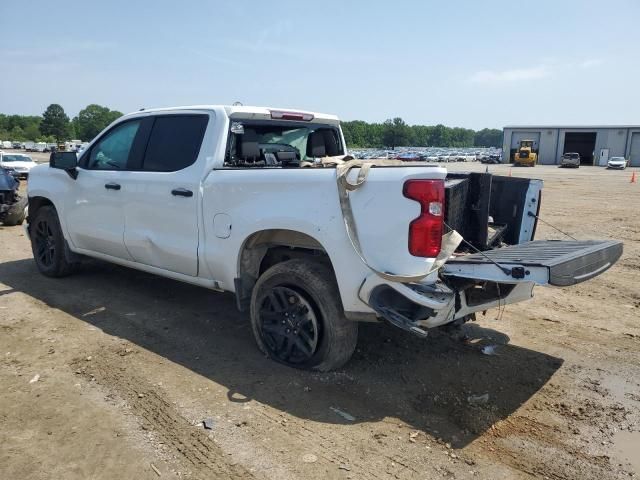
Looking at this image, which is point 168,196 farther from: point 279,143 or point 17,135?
point 17,135

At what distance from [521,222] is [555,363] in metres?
1.23

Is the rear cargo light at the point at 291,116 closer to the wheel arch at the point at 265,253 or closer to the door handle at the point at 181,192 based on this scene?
Result: the door handle at the point at 181,192

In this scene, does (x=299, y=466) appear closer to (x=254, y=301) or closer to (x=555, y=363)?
(x=254, y=301)

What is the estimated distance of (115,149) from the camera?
541 cm

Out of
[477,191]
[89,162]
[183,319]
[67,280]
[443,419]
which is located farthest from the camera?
[67,280]

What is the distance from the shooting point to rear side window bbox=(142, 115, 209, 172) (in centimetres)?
461

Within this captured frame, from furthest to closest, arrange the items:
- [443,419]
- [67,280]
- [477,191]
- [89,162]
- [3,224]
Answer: [3,224], [67,280], [89,162], [477,191], [443,419]

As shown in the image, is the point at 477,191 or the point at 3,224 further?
the point at 3,224

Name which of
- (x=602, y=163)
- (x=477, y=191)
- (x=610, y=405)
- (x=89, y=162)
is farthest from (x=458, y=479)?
(x=602, y=163)

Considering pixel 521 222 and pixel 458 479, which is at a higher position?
pixel 521 222

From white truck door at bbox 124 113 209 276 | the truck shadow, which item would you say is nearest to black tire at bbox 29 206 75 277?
the truck shadow

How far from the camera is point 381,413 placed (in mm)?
3424

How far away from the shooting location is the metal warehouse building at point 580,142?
59625 millimetres

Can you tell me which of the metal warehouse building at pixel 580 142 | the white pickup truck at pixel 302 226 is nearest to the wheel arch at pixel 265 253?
the white pickup truck at pixel 302 226
